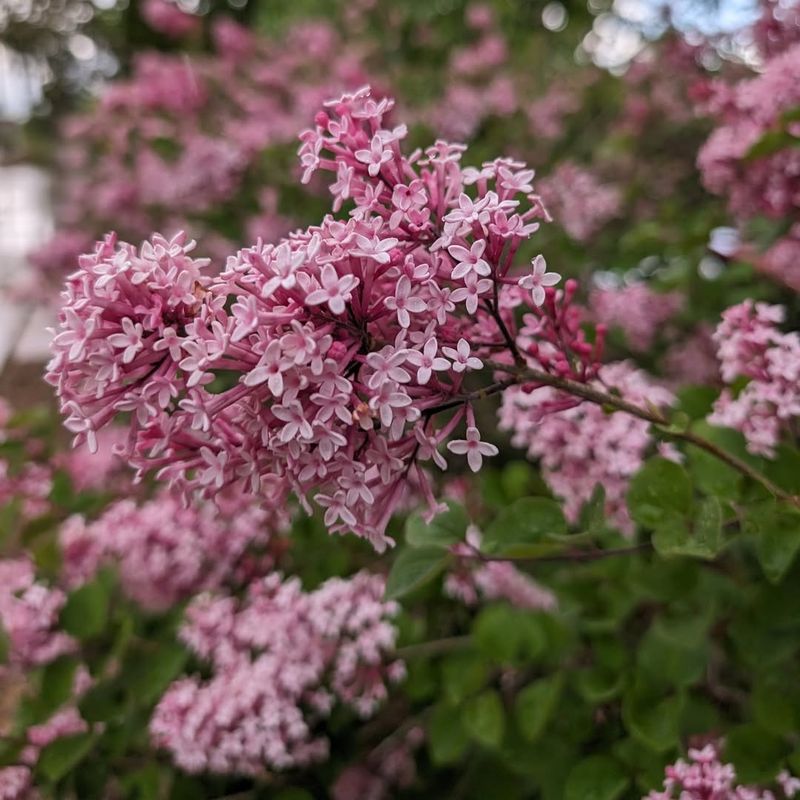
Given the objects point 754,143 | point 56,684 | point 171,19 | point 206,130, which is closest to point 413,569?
point 56,684

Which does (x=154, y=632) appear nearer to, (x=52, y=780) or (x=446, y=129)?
(x=52, y=780)

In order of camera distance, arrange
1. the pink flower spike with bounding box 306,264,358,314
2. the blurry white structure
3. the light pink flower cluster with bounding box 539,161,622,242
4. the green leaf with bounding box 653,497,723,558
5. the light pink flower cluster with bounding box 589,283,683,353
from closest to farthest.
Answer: the pink flower spike with bounding box 306,264,358,314
the green leaf with bounding box 653,497,723,558
the light pink flower cluster with bounding box 589,283,683,353
the light pink flower cluster with bounding box 539,161,622,242
the blurry white structure

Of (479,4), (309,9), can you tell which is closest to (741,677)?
(479,4)

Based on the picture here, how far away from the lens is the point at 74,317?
56cm

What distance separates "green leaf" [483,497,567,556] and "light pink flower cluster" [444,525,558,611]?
27 centimetres

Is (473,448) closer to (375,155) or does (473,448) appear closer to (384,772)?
(375,155)

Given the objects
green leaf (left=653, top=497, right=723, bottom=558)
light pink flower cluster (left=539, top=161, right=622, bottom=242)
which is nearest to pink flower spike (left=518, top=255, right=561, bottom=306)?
green leaf (left=653, top=497, right=723, bottom=558)

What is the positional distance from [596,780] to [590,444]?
1.15 feet

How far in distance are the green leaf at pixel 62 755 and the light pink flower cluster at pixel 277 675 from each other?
0.08 metres

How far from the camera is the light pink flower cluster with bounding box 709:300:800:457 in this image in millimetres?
806

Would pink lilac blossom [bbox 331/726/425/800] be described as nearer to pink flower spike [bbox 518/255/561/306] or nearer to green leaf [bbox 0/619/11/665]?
green leaf [bbox 0/619/11/665]

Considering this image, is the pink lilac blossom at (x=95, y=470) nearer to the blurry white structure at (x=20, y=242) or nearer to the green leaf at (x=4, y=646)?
the green leaf at (x=4, y=646)

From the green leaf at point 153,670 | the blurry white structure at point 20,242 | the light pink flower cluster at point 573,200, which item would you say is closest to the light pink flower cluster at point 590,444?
the green leaf at point 153,670

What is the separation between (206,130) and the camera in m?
2.38
